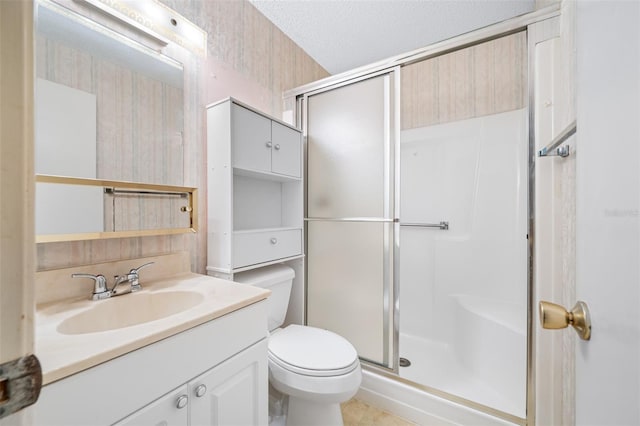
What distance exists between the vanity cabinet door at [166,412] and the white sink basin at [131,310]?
310mm

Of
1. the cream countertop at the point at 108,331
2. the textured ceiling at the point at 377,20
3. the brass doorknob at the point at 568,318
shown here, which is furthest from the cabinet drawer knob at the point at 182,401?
the textured ceiling at the point at 377,20

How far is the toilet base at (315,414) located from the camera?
120 cm

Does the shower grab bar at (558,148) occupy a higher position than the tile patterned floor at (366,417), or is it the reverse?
the shower grab bar at (558,148)

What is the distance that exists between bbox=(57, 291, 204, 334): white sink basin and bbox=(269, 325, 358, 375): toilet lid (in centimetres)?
50

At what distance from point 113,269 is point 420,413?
1.64 m

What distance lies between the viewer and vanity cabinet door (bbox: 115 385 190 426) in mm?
626

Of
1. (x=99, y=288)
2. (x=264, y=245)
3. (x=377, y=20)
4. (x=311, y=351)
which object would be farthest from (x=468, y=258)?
(x=99, y=288)

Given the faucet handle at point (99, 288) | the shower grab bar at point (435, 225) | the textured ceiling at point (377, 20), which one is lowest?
the faucet handle at point (99, 288)

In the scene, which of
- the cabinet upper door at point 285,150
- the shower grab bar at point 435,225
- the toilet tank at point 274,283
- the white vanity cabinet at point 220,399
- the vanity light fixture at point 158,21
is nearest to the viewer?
the white vanity cabinet at point 220,399

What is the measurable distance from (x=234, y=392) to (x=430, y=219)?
5.89 ft

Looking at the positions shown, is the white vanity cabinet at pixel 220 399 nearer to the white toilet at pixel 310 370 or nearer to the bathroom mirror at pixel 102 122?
the white toilet at pixel 310 370

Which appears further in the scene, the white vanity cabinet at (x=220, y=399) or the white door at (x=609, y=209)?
the white vanity cabinet at (x=220, y=399)

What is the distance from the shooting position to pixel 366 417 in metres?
1.46

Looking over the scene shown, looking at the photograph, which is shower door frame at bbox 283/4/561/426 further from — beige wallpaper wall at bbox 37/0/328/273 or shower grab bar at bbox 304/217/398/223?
beige wallpaper wall at bbox 37/0/328/273
